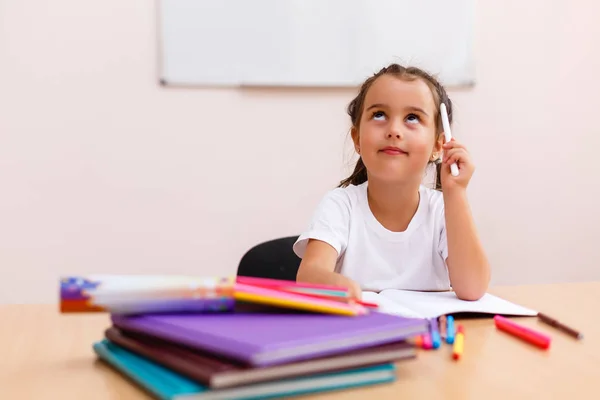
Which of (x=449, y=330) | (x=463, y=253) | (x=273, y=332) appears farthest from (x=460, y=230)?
(x=273, y=332)

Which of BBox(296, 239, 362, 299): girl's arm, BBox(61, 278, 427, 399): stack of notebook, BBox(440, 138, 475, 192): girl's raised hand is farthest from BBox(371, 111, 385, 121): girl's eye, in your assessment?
BBox(61, 278, 427, 399): stack of notebook

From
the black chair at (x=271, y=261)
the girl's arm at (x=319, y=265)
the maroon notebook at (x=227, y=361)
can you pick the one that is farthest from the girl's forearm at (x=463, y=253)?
the maroon notebook at (x=227, y=361)

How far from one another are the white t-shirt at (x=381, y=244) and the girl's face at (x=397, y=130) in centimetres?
10

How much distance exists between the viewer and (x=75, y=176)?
234cm

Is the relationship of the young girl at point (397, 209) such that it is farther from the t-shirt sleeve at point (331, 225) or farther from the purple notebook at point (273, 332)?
the purple notebook at point (273, 332)

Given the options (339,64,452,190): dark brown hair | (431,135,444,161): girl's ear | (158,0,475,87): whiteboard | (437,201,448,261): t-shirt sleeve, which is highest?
(158,0,475,87): whiteboard

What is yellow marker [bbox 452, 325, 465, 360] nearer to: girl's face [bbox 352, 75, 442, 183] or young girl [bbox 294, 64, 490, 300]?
young girl [bbox 294, 64, 490, 300]

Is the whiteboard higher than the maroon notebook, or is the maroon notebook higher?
the whiteboard

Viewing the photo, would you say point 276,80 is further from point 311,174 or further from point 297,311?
point 297,311

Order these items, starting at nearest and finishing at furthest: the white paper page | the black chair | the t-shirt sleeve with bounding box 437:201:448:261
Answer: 1. the white paper page
2. the t-shirt sleeve with bounding box 437:201:448:261
3. the black chair

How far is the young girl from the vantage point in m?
1.27

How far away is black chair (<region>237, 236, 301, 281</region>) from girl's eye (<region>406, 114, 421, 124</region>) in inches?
16.0

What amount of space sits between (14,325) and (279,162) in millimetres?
1663

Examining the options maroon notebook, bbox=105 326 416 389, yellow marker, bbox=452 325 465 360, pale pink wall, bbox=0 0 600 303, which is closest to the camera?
maroon notebook, bbox=105 326 416 389
